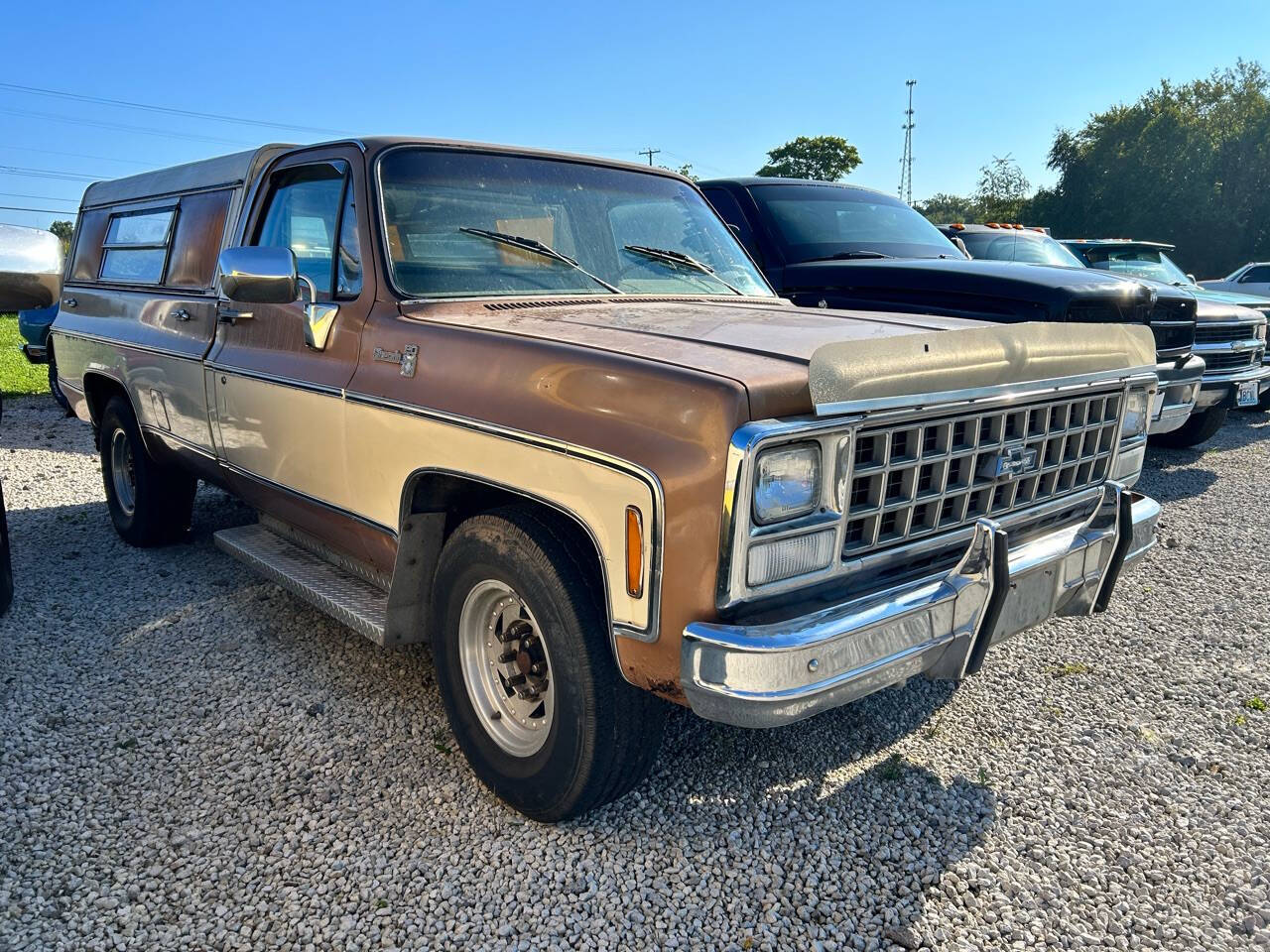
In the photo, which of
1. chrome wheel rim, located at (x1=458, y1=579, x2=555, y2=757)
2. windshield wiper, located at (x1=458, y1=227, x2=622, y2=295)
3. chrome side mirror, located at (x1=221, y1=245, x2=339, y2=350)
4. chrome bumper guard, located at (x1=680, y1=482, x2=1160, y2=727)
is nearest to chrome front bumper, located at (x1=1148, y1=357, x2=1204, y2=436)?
chrome bumper guard, located at (x1=680, y1=482, x2=1160, y2=727)

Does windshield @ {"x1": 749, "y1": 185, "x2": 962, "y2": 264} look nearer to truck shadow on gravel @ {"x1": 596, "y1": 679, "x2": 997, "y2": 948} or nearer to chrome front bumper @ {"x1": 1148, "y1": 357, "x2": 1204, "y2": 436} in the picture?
chrome front bumper @ {"x1": 1148, "y1": 357, "x2": 1204, "y2": 436}

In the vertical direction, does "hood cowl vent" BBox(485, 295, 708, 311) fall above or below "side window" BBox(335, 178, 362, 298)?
below

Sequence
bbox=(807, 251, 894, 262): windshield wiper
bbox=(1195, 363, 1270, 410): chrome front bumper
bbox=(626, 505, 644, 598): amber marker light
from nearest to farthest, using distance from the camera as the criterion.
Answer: bbox=(626, 505, 644, 598): amber marker light
bbox=(807, 251, 894, 262): windshield wiper
bbox=(1195, 363, 1270, 410): chrome front bumper

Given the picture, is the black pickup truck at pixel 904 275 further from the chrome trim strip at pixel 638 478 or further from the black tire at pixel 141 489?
the black tire at pixel 141 489

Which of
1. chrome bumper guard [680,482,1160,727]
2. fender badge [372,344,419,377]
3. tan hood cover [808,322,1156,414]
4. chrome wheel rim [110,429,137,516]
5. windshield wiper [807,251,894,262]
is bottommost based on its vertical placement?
chrome wheel rim [110,429,137,516]

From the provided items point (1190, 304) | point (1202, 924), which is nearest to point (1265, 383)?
point (1190, 304)

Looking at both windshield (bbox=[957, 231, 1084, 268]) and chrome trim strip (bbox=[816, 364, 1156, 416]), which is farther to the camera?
windshield (bbox=[957, 231, 1084, 268])

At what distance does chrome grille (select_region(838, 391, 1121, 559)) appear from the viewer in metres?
2.34

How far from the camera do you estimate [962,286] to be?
18.2 ft

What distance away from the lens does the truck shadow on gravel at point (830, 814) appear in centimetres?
241

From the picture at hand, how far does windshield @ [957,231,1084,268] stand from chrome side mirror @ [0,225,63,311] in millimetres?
7625

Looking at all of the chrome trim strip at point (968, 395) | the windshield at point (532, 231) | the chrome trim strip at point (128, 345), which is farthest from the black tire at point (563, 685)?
the chrome trim strip at point (128, 345)

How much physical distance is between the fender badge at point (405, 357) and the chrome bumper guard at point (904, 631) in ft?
4.34

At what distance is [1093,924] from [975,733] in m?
0.98
